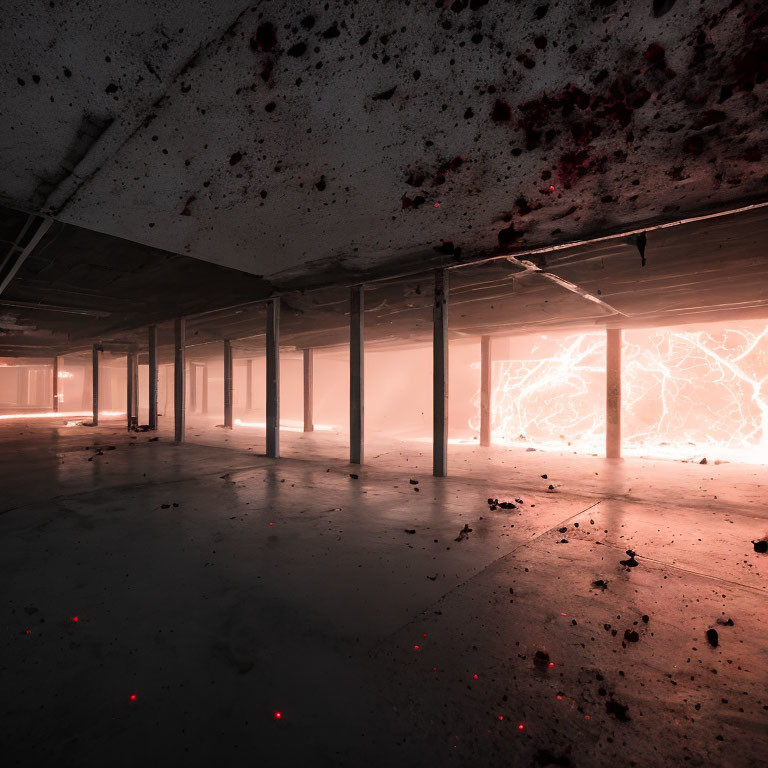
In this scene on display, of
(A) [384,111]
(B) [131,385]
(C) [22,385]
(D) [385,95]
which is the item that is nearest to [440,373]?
(A) [384,111]

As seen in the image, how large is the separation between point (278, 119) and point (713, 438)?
45.7 ft

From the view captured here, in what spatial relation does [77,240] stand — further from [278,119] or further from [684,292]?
[684,292]

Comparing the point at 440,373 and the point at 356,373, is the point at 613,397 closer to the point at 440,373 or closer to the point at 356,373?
the point at 440,373

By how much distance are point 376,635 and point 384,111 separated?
10.1 ft

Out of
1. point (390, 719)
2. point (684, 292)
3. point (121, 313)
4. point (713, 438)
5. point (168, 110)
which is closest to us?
point (390, 719)

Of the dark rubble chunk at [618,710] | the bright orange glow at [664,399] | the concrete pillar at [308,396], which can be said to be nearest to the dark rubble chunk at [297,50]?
the dark rubble chunk at [618,710]

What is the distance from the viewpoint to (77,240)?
5.05 m

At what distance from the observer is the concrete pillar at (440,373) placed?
620 cm

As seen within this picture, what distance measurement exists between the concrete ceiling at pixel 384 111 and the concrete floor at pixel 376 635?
297cm

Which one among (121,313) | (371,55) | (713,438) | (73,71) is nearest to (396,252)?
(371,55)

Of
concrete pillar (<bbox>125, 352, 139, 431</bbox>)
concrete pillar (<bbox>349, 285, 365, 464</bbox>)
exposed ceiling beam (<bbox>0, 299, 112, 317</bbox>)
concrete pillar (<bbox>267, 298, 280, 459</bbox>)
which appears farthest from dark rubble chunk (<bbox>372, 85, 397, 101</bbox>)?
concrete pillar (<bbox>125, 352, 139, 431</bbox>)

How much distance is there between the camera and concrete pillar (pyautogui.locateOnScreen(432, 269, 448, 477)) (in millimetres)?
6203

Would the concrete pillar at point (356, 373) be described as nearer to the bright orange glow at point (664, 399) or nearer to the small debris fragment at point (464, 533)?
the small debris fragment at point (464, 533)

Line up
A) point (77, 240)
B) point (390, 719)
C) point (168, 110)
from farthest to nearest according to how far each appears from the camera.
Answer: point (77, 240) < point (168, 110) < point (390, 719)
